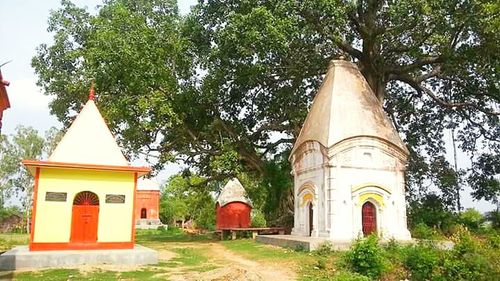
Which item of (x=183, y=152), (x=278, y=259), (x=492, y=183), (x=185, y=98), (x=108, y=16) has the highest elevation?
(x=108, y=16)

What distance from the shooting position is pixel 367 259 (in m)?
13.4

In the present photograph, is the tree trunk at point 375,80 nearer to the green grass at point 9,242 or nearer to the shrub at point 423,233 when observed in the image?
the shrub at point 423,233

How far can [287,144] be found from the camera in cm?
2727

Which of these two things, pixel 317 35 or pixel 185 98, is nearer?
pixel 317 35

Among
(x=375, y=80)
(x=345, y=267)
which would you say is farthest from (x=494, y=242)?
(x=375, y=80)

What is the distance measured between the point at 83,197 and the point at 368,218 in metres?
11.1

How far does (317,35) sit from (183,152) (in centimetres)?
956

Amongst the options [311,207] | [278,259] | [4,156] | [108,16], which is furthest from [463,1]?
[4,156]

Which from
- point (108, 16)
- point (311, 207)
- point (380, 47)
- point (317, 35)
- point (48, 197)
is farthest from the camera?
point (108, 16)

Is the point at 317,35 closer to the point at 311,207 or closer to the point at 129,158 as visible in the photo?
the point at 311,207

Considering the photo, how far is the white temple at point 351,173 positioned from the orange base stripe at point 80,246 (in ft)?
25.5

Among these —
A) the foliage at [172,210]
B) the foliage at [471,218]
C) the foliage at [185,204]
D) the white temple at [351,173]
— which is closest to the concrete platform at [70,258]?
the white temple at [351,173]

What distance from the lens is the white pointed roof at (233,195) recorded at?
30938 mm

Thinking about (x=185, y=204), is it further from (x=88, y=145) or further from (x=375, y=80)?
(x=88, y=145)
